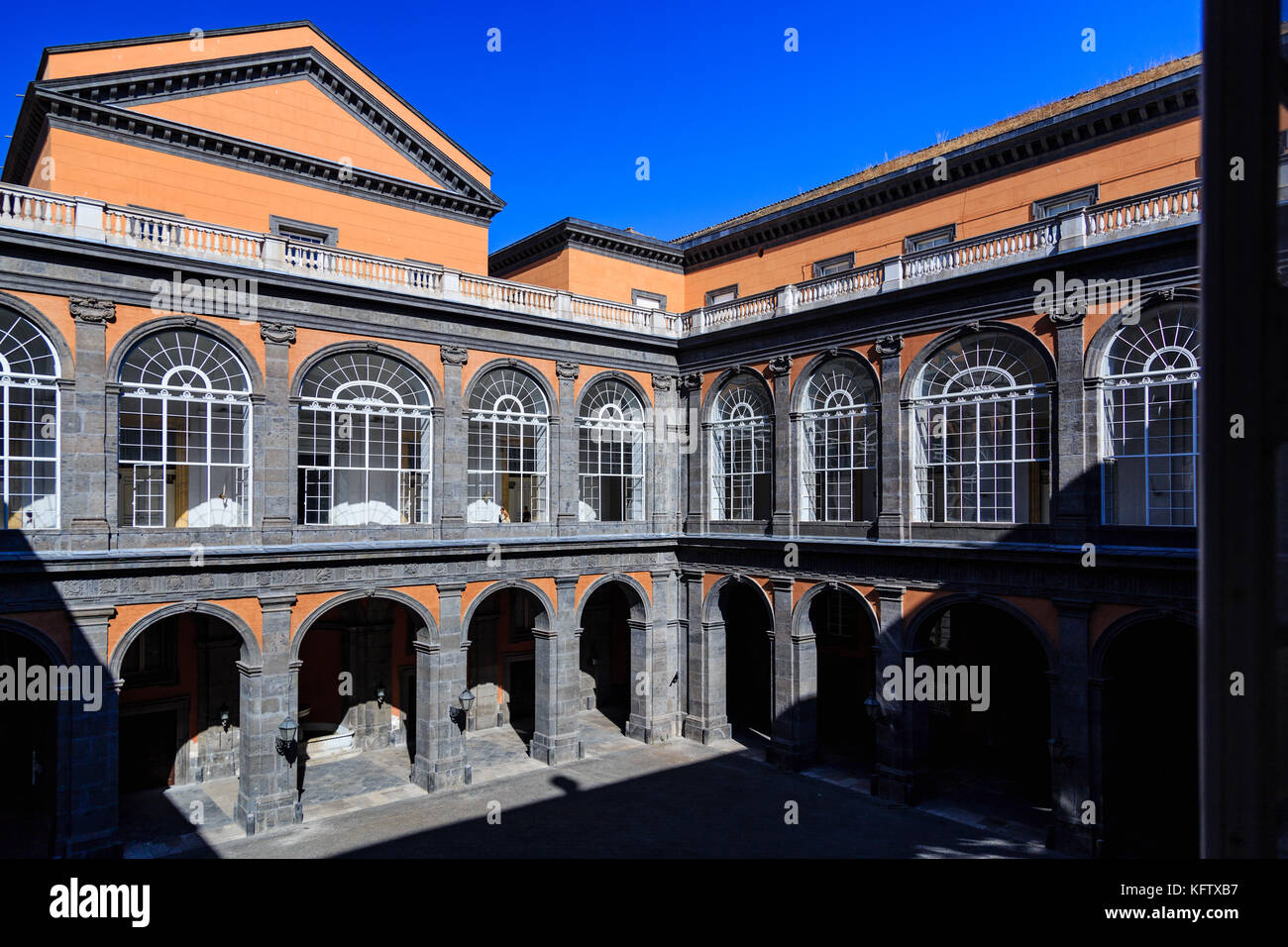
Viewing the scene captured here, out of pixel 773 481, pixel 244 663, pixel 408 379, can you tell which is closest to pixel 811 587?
pixel 773 481

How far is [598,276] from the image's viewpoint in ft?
99.8

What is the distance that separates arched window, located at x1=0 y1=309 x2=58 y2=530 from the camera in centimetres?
1730

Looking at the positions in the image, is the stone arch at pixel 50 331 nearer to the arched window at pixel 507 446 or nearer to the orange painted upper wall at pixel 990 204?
the arched window at pixel 507 446

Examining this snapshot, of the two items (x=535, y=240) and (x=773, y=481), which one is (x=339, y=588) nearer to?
(x=773, y=481)

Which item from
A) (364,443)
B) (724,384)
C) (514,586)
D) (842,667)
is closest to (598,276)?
(724,384)

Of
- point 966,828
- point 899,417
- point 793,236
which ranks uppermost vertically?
point 793,236

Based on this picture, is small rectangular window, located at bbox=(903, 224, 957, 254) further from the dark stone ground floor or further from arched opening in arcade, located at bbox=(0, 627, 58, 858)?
arched opening in arcade, located at bbox=(0, 627, 58, 858)

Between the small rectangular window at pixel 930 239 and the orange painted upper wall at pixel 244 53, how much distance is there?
1431 centimetres

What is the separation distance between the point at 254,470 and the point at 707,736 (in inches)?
613


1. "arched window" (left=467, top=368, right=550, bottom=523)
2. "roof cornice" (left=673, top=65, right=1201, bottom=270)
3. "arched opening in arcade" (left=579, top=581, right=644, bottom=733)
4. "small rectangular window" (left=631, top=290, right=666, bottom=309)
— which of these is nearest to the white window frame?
"roof cornice" (left=673, top=65, right=1201, bottom=270)

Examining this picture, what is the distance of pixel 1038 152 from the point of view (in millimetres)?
22578

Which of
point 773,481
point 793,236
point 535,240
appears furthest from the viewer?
point 535,240

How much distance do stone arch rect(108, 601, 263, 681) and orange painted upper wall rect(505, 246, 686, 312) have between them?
631 inches
